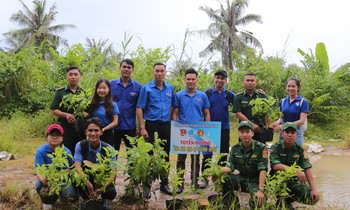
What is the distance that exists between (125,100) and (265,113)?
1834 mm

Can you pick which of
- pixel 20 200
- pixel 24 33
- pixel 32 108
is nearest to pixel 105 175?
pixel 20 200

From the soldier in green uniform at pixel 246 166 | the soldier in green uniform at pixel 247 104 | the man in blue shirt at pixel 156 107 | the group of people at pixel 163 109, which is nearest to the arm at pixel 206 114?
the group of people at pixel 163 109

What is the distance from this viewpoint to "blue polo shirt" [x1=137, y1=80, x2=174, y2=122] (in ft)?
15.1

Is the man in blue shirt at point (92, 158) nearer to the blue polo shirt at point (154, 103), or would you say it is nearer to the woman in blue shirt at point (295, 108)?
the blue polo shirt at point (154, 103)

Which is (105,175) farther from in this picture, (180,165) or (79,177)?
(180,165)

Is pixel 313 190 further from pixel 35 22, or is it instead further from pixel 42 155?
pixel 35 22

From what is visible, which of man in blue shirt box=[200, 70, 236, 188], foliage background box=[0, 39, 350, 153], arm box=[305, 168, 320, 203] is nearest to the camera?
arm box=[305, 168, 320, 203]

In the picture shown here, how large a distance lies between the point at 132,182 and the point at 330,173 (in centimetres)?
461

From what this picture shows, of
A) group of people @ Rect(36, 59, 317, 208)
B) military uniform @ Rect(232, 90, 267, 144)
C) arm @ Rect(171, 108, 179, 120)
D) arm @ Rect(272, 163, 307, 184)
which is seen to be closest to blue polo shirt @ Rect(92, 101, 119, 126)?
group of people @ Rect(36, 59, 317, 208)

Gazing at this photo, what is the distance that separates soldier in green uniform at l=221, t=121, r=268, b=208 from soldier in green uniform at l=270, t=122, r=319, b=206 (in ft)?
0.59

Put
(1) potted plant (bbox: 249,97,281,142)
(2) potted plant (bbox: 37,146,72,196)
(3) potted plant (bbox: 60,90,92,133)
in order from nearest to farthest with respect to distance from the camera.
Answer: (2) potted plant (bbox: 37,146,72,196), (3) potted plant (bbox: 60,90,92,133), (1) potted plant (bbox: 249,97,281,142)

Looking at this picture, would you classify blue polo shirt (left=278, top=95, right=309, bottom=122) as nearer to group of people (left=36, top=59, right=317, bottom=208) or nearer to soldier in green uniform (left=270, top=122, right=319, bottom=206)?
group of people (left=36, top=59, right=317, bottom=208)

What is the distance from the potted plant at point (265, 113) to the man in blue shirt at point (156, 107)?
3.64 ft

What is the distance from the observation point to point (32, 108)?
448 inches
